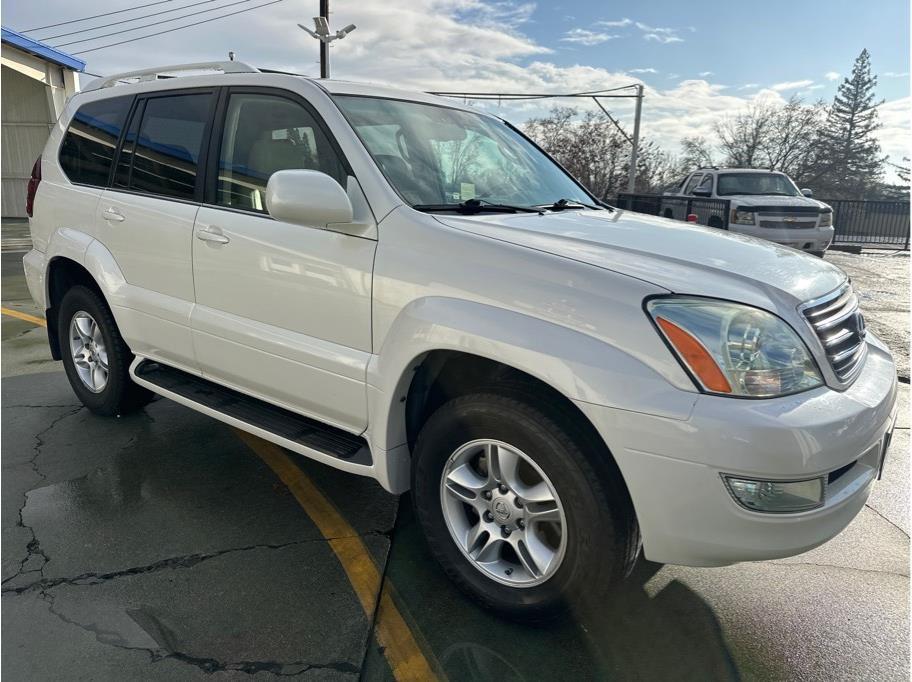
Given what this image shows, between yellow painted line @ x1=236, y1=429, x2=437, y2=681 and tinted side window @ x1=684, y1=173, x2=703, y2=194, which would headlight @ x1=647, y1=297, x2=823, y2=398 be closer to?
yellow painted line @ x1=236, y1=429, x2=437, y2=681

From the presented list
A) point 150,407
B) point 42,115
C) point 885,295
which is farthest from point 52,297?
point 42,115

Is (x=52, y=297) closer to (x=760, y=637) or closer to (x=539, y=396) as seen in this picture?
(x=539, y=396)

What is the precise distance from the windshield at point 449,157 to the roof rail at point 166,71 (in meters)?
0.81

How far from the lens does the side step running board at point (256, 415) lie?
2.90 m

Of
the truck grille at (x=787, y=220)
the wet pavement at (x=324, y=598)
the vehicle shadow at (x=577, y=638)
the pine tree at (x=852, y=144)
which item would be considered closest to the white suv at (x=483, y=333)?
the vehicle shadow at (x=577, y=638)

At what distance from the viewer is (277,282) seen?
298 centimetres

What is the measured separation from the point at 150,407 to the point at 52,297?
991 millimetres

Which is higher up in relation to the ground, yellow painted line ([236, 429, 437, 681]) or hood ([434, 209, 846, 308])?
hood ([434, 209, 846, 308])

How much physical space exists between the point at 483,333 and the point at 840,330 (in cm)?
127

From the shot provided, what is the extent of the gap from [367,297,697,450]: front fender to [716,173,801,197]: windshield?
12.4m

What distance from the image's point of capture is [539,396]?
7.47 ft

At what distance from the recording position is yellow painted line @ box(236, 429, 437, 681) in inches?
91.1

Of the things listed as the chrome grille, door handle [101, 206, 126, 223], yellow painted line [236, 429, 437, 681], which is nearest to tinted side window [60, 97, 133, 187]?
door handle [101, 206, 126, 223]

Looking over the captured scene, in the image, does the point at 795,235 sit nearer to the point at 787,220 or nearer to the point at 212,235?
the point at 787,220
